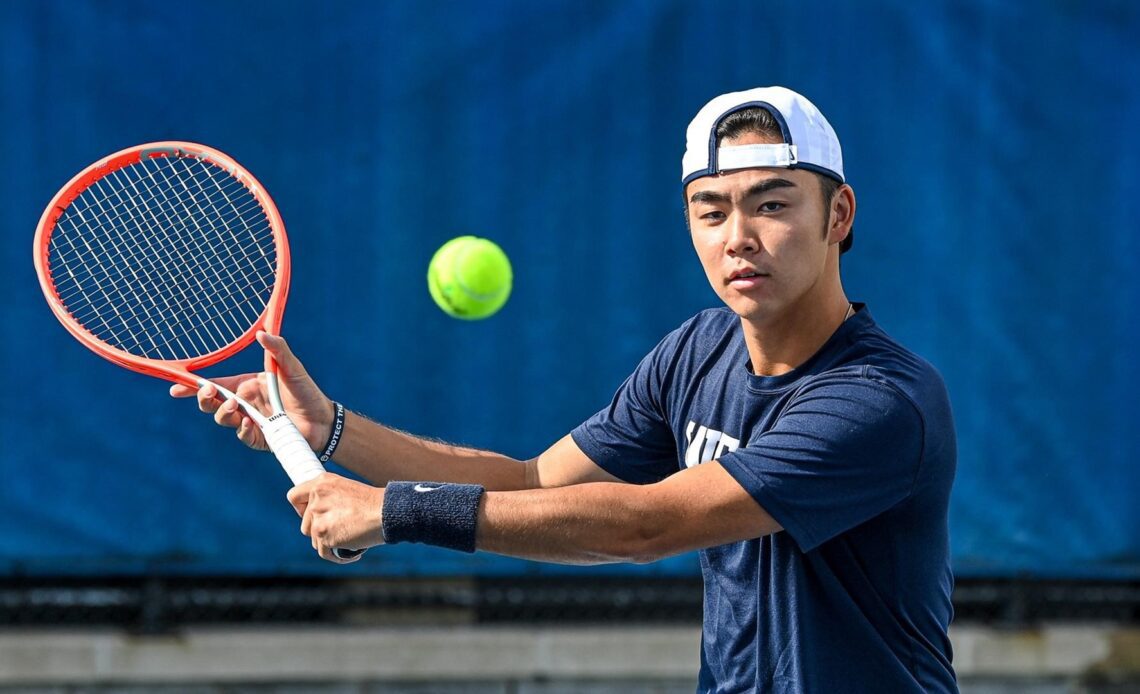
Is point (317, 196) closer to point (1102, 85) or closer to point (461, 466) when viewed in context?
point (461, 466)

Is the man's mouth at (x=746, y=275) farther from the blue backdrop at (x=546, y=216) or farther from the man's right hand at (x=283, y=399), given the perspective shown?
the blue backdrop at (x=546, y=216)

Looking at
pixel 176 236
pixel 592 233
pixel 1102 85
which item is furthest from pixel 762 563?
pixel 1102 85

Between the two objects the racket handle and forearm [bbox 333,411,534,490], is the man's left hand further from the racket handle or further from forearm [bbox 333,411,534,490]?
forearm [bbox 333,411,534,490]

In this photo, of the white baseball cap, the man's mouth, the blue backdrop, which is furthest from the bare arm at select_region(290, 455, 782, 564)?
the blue backdrop

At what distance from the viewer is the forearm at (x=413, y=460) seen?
3.38 m

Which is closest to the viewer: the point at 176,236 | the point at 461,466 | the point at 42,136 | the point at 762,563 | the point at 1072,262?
the point at 762,563

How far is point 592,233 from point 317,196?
3.44 ft

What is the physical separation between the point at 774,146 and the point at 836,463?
606 mm

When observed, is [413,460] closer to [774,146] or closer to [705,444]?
[705,444]

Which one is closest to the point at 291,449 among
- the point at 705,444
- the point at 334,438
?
the point at 334,438

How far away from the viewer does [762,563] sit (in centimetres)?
285

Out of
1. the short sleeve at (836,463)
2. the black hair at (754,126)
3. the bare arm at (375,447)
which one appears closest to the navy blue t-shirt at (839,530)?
the short sleeve at (836,463)

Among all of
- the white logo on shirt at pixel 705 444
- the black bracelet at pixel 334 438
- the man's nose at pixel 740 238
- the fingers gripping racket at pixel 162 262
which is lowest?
the white logo on shirt at pixel 705 444

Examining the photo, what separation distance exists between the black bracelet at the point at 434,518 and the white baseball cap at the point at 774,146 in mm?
784
